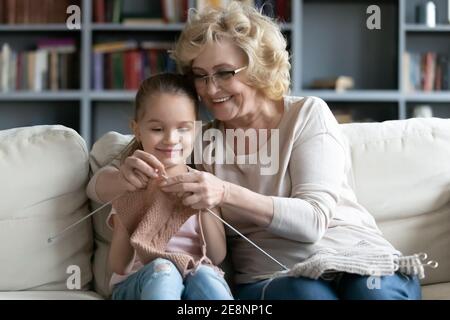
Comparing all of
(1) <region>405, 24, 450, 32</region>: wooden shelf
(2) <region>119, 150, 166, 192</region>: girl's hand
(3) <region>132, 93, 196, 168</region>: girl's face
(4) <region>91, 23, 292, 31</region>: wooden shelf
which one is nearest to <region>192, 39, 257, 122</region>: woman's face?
(3) <region>132, 93, 196, 168</region>: girl's face

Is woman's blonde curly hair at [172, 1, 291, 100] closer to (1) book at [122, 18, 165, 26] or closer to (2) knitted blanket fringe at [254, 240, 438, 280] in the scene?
(2) knitted blanket fringe at [254, 240, 438, 280]

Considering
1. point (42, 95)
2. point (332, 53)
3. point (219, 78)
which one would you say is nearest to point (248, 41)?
point (219, 78)

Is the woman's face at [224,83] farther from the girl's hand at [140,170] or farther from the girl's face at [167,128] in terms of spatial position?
the girl's hand at [140,170]

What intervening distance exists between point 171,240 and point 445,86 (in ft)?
9.69

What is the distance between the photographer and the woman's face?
1.75 m

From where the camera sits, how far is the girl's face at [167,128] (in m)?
1.62

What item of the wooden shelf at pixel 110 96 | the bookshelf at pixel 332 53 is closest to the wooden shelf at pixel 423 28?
the bookshelf at pixel 332 53

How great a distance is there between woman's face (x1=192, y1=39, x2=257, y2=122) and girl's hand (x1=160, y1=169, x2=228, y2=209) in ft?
0.96

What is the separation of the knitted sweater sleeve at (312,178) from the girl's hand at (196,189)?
0.15 meters

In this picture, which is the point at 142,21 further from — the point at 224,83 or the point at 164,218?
the point at 164,218

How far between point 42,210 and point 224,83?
556mm

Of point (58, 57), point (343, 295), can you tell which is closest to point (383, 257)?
point (343, 295)
